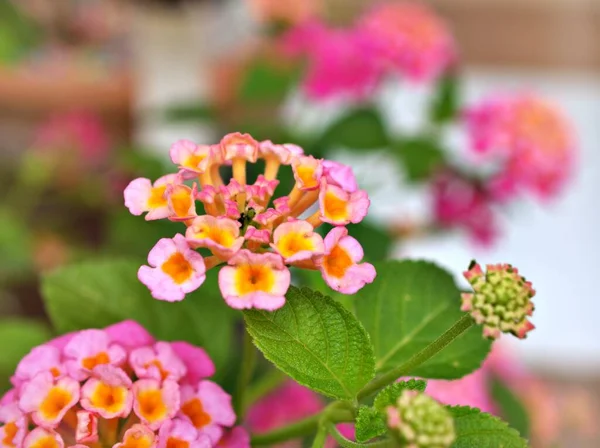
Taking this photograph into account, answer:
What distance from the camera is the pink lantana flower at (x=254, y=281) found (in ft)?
0.53

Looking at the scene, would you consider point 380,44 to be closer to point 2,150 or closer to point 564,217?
point 2,150

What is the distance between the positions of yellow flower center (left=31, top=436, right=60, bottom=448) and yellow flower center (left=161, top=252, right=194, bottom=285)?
0.06 m

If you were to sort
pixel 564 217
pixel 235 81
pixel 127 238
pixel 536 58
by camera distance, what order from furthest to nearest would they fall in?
pixel 536 58 < pixel 564 217 < pixel 235 81 < pixel 127 238

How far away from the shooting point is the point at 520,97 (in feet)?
1.72

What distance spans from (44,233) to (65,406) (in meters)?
0.54

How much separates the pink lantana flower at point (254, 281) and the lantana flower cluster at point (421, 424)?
0.13 feet

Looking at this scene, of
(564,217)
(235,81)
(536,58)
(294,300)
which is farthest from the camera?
(536,58)

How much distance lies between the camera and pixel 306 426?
8.5 inches

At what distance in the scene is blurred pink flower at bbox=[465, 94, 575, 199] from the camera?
0.48 metres

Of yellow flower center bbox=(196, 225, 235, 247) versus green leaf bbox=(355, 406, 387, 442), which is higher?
yellow flower center bbox=(196, 225, 235, 247)

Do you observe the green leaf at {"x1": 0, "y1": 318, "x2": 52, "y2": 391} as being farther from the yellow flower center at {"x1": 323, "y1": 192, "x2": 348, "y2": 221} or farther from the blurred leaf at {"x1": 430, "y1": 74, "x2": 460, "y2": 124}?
the blurred leaf at {"x1": 430, "y1": 74, "x2": 460, "y2": 124}

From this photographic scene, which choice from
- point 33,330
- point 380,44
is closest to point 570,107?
point 380,44

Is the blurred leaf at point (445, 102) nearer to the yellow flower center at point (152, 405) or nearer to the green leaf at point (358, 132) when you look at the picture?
the green leaf at point (358, 132)

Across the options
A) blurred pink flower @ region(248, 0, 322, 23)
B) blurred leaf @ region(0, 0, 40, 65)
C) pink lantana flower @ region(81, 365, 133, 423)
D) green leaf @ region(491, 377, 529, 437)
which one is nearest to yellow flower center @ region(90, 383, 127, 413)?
pink lantana flower @ region(81, 365, 133, 423)
